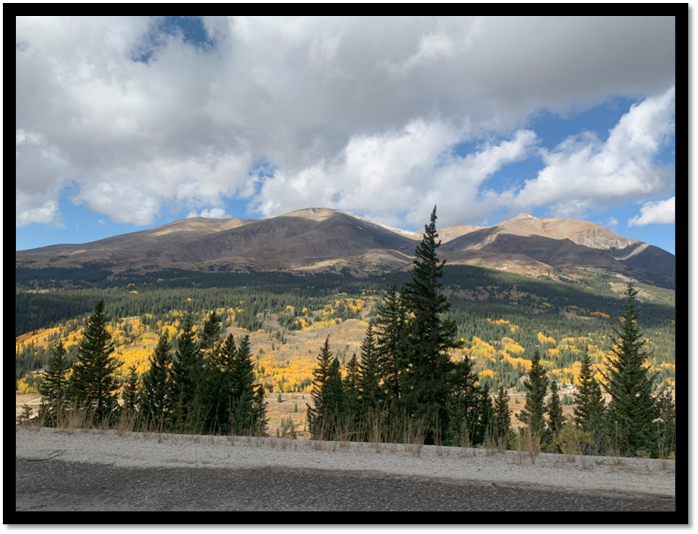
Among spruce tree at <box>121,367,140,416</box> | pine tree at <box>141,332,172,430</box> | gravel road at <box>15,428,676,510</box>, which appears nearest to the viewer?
gravel road at <box>15,428,676,510</box>

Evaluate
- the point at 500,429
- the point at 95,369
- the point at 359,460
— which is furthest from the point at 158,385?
the point at 359,460

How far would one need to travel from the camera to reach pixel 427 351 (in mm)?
19125

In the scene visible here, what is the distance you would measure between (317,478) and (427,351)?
14020mm

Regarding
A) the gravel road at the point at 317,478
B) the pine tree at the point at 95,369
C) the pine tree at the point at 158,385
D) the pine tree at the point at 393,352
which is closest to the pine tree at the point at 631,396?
the pine tree at the point at 393,352

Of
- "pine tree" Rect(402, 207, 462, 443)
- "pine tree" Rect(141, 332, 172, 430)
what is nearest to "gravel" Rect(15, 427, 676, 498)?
"pine tree" Rect(402, 207, 462, 443)

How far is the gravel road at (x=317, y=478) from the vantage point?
16.3 feet

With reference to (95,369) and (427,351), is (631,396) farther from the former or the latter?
(95,369)

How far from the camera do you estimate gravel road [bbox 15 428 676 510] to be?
496 centimetres

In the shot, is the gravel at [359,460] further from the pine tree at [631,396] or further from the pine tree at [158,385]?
the pine tree at [158,385]

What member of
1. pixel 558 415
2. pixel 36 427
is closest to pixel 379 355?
pixel 36 427

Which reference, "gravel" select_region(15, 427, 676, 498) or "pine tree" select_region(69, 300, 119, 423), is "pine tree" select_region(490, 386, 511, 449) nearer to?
"gravel" select_region(15, 427, 676, 498)

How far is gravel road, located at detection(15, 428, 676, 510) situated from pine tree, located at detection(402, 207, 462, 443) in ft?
33.4
